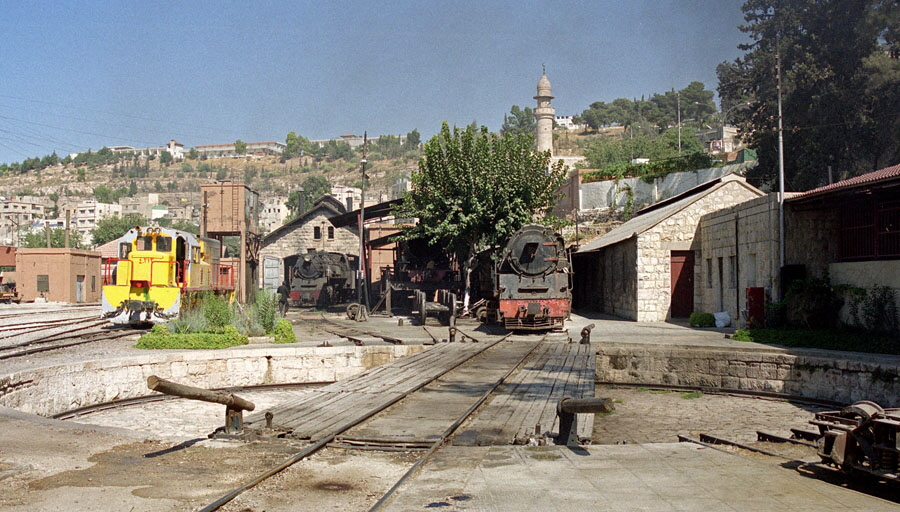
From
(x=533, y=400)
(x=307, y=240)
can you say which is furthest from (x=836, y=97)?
(x=307, y=240)

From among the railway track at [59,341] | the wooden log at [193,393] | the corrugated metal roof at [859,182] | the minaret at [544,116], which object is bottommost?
the railway track at [59,341]

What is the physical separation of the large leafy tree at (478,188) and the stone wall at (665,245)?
4.88 metres

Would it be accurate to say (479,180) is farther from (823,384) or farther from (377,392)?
(377,392)

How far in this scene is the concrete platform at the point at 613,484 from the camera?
597cm

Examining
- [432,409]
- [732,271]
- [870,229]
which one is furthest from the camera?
[732,271]

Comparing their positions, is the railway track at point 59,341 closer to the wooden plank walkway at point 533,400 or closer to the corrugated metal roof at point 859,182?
the wooden plank walkway at point 533,400

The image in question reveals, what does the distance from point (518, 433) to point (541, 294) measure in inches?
557

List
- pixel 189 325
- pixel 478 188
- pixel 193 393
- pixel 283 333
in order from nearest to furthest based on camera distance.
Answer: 1. pixel 193 393
2. pixel 189 325
3. pixel 283 333
4. pixel 478 188

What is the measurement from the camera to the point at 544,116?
11581 centimetres

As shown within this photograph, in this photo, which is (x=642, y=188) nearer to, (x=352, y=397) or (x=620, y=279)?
(x=620, y=279)

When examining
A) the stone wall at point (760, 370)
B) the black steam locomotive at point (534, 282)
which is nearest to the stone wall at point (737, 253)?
→ the stone wall at point (760, 370)

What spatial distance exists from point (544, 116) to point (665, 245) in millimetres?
91792

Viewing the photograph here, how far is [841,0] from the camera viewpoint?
1544 inches

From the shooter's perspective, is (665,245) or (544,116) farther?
(544,116)
